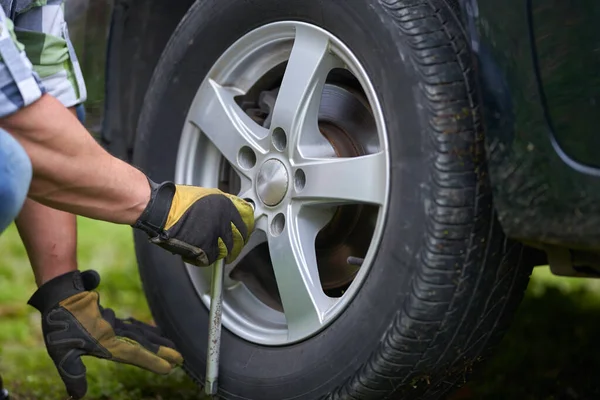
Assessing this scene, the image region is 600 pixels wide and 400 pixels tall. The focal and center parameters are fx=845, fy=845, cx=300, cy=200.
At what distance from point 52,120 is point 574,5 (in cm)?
98

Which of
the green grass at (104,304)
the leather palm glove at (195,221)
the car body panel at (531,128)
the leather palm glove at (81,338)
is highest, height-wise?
the car body panel at (531,128)

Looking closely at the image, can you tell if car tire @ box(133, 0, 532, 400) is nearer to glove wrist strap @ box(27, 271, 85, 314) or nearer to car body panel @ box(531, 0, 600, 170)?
car body panel @ box(531, 0, 600, 170)

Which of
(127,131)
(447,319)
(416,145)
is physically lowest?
(127,131)

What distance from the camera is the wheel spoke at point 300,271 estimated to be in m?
1.88

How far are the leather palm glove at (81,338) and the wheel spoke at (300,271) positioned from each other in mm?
421

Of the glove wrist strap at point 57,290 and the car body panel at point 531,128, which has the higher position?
the car body panel at point 531,128

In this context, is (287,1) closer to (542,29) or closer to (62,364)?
(542,29)

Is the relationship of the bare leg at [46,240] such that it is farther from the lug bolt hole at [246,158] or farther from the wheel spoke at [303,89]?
the wheel spoke at [303,89]

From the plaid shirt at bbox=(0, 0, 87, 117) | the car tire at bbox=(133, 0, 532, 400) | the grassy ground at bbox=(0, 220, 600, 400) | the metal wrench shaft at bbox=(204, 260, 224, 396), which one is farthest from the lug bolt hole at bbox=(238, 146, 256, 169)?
the grassy ground at bbox=(0, 220, 600, 400)

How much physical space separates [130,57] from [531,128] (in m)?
1.41

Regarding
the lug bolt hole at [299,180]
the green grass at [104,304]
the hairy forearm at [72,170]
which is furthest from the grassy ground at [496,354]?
the hairy forearm at [72,170]

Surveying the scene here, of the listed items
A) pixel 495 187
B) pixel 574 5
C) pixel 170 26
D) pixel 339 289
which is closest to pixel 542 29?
pixel 574 5

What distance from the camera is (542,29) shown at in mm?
1440

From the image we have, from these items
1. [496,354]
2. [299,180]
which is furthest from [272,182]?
[496,354]
